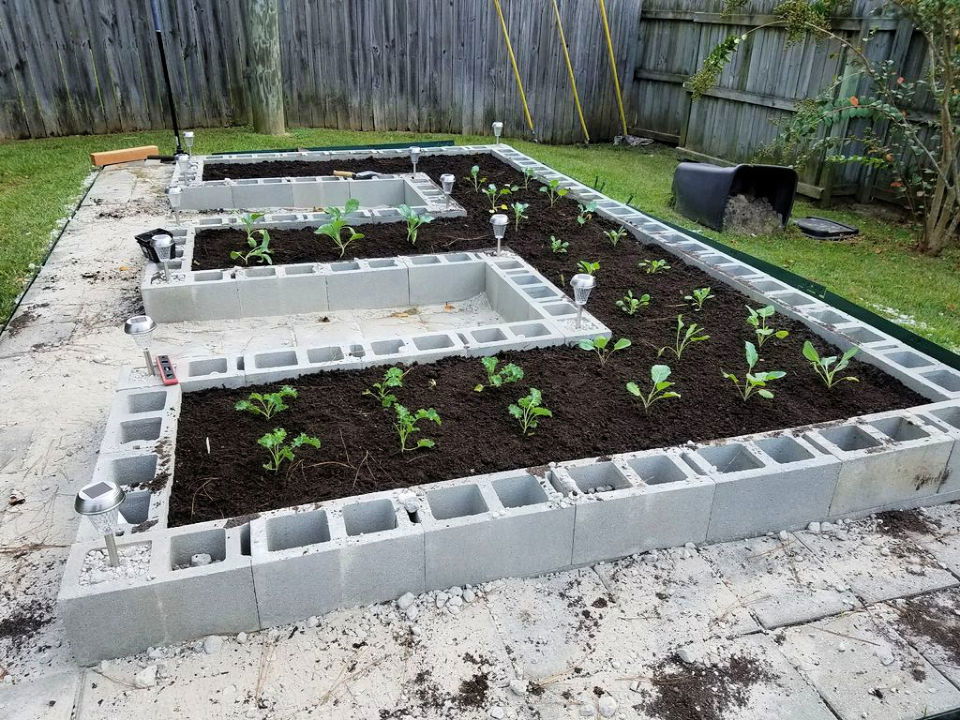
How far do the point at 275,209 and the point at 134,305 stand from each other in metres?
2.30

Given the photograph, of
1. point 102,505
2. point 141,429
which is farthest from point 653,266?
point 102,505

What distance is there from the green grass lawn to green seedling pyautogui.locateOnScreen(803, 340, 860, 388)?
4.85ft

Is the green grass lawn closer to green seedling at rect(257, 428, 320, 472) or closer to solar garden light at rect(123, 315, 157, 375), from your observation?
solar garden light at rect(123, 315, 157, 375)

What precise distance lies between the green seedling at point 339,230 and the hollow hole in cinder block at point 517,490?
284 cm

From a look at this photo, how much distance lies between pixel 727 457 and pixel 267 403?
6.68 feet

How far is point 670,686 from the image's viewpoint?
7.30ft

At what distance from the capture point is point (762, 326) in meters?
4.18

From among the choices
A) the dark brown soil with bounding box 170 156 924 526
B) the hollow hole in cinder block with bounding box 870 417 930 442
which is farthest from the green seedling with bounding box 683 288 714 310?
the hollow hole in cinder block with bounding box 870 417 930 442

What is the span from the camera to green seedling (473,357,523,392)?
132 inches

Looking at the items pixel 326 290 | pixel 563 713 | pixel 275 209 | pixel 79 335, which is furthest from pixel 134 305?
pixel 563 713

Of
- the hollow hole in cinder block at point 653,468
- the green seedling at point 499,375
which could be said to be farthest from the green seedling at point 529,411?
the hollow hole in cinder block at point 653,468

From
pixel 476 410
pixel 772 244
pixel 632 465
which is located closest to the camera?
pixel 632 465

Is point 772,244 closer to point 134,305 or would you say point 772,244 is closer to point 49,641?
point 134,305

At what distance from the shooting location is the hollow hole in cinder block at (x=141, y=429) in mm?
2996
